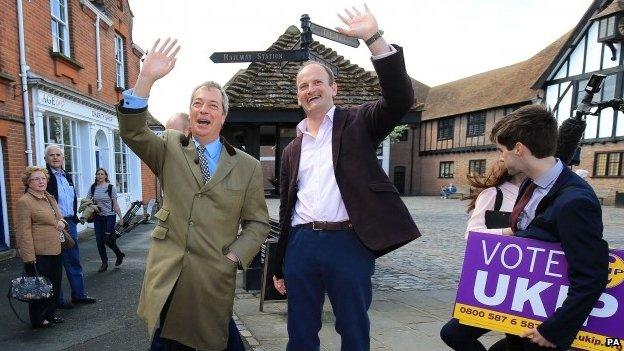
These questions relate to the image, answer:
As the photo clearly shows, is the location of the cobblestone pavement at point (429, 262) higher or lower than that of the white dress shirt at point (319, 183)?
lower

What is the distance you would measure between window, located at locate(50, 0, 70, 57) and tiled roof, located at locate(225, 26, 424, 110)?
665 centimetres

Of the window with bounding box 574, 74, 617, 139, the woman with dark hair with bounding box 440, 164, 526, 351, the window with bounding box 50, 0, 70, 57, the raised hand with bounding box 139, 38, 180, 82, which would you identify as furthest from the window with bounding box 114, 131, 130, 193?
the window with bounding box 574, 74, 617, 139

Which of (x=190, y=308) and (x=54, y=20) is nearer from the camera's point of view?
(x=190, y=308)

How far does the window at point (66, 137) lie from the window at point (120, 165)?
2.31 metres

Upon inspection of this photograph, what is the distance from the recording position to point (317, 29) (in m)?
3.61

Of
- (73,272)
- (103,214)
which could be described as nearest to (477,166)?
(103,214)

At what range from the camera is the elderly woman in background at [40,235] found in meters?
3.67

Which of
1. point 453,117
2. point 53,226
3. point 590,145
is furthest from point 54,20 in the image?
point 453,117

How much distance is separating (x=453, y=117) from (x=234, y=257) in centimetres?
2968

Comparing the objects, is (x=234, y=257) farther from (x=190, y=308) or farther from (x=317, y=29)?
(x=317, y=29)

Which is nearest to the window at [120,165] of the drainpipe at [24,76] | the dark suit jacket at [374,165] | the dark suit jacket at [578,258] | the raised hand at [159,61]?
the drainpipe at [24,76]

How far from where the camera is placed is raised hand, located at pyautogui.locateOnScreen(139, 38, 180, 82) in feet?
6.41

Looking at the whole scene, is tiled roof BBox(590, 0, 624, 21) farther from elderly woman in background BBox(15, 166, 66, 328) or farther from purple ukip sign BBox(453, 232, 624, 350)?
elderly woman in background BBox(15, 166, 66, 328)

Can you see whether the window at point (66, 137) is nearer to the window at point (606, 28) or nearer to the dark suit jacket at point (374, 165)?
the dark suit jacket at point (374, 165)
